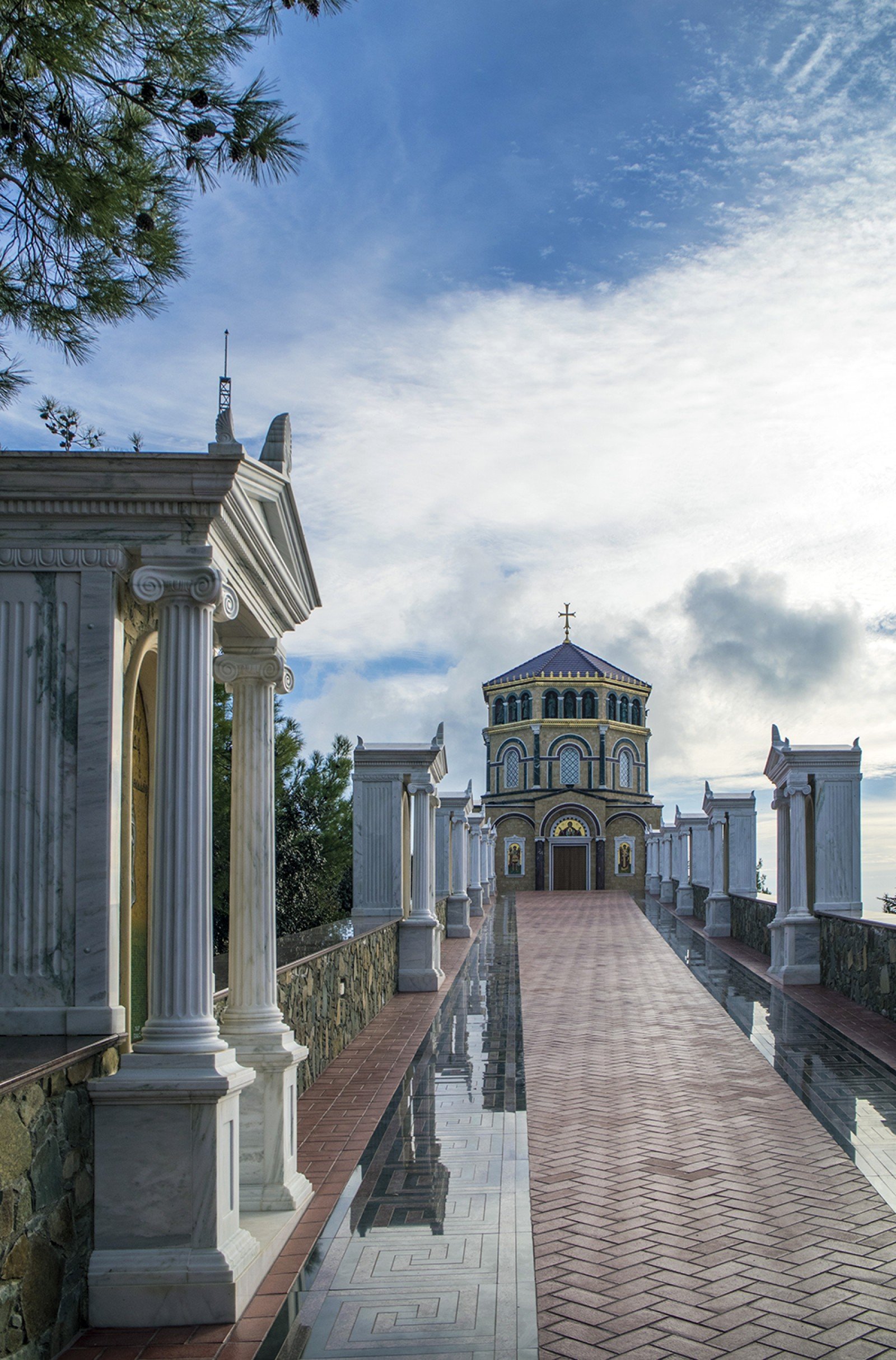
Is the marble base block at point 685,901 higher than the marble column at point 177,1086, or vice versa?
the marble column at point 177,1086

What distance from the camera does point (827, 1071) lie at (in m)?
9.31

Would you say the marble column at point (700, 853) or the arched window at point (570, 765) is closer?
the marble column at point (700, 853)

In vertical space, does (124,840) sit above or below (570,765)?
below

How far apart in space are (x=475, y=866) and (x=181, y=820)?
30.9 metres

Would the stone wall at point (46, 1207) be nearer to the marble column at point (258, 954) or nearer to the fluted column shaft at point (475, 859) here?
the marble column at point (258, 954)

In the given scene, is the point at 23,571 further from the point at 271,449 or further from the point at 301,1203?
the point at 301,1203

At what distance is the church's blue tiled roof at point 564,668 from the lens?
58.1 m

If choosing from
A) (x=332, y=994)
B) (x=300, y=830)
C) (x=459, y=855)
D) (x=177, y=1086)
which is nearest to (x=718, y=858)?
(x=459, y=855)

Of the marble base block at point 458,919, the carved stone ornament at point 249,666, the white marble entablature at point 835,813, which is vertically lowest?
the marble base block at point 458,919

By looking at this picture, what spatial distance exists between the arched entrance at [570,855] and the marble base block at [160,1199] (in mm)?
50366

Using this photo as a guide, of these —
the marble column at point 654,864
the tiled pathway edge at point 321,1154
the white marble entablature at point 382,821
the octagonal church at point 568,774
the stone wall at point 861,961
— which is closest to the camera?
the tiled pathway edge at point 321,1154

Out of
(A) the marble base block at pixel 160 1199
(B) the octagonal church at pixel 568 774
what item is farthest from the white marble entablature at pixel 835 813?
(B) the octagonal church at pixel 568 774

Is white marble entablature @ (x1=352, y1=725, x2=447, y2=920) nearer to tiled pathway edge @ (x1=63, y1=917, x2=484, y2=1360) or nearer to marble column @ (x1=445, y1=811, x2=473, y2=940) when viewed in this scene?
tiled pathway edge @ (x1=63, y1=917, x2=484, y2=1360)

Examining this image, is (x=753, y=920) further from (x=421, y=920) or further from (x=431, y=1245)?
(x=431, y=1245)
